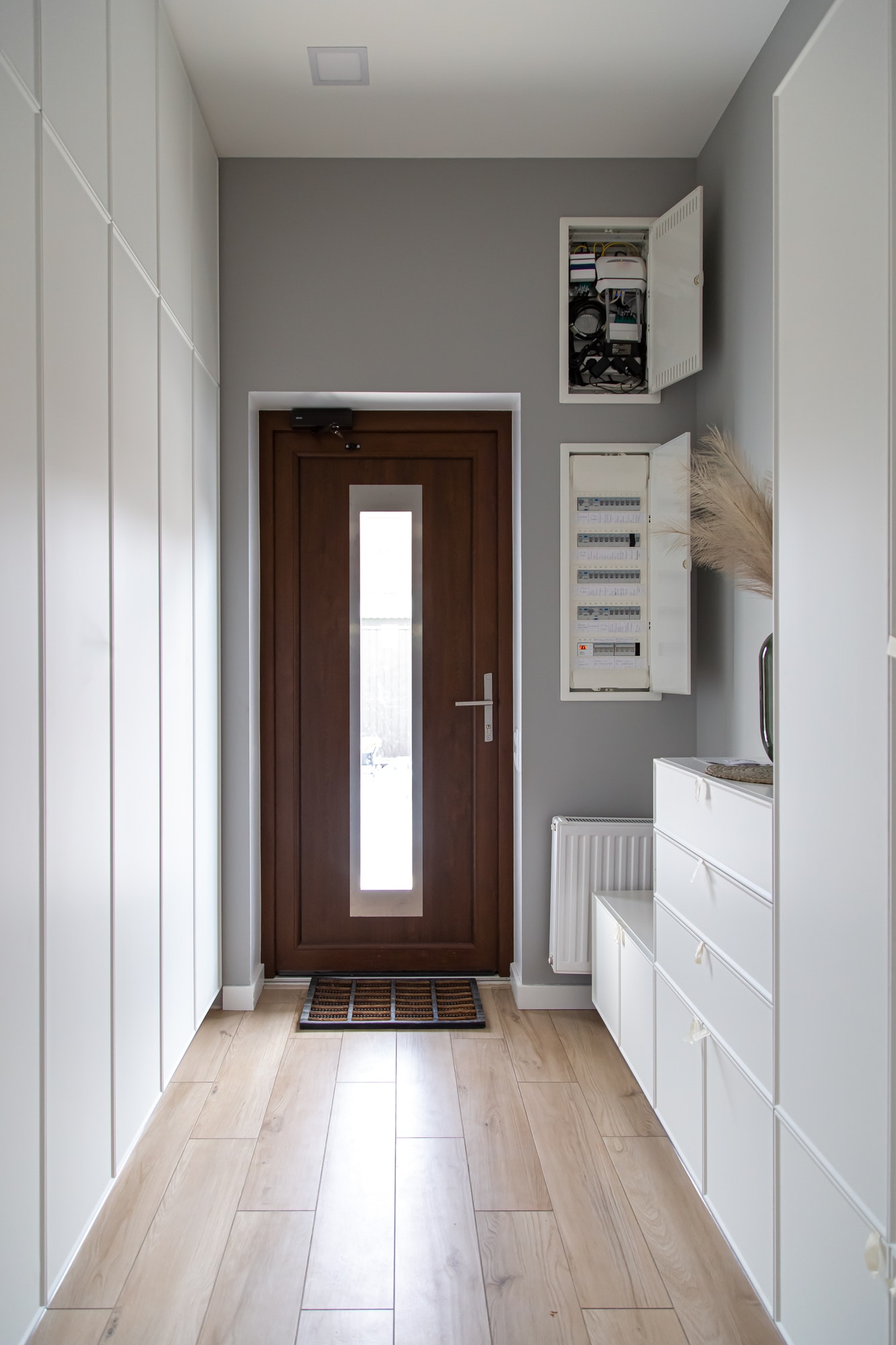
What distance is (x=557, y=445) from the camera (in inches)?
119

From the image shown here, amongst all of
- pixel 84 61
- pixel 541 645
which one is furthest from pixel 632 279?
pixel 84 61

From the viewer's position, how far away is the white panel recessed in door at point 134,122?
6.11 feet

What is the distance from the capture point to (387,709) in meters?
3.33

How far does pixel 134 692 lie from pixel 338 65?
1.87 meters

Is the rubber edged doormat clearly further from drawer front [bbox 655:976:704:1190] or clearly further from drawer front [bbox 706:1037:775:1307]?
drawer front [bbox 706:1037:775:1307]

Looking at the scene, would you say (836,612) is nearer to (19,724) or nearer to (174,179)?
(19,724)

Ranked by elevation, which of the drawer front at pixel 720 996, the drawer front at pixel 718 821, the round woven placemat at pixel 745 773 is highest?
the round woven placemat at pixel 745 773


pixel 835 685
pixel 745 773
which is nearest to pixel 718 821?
pixel 745 773

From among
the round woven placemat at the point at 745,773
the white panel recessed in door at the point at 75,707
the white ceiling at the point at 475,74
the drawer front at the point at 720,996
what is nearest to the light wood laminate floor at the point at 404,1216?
the white panel recessed in door at the point at 75,707

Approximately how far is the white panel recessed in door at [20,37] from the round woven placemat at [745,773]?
1.73 meters

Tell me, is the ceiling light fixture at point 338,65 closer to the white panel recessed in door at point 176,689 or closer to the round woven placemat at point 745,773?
the white panel recessed in door at point 176,689

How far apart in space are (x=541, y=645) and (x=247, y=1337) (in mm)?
2078

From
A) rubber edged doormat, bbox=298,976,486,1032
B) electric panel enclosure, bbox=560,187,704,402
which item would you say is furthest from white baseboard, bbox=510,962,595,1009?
electric panel enclosure, bbox=560,187,704,402

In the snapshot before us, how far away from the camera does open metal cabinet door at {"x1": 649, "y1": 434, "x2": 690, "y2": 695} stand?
2775mm
